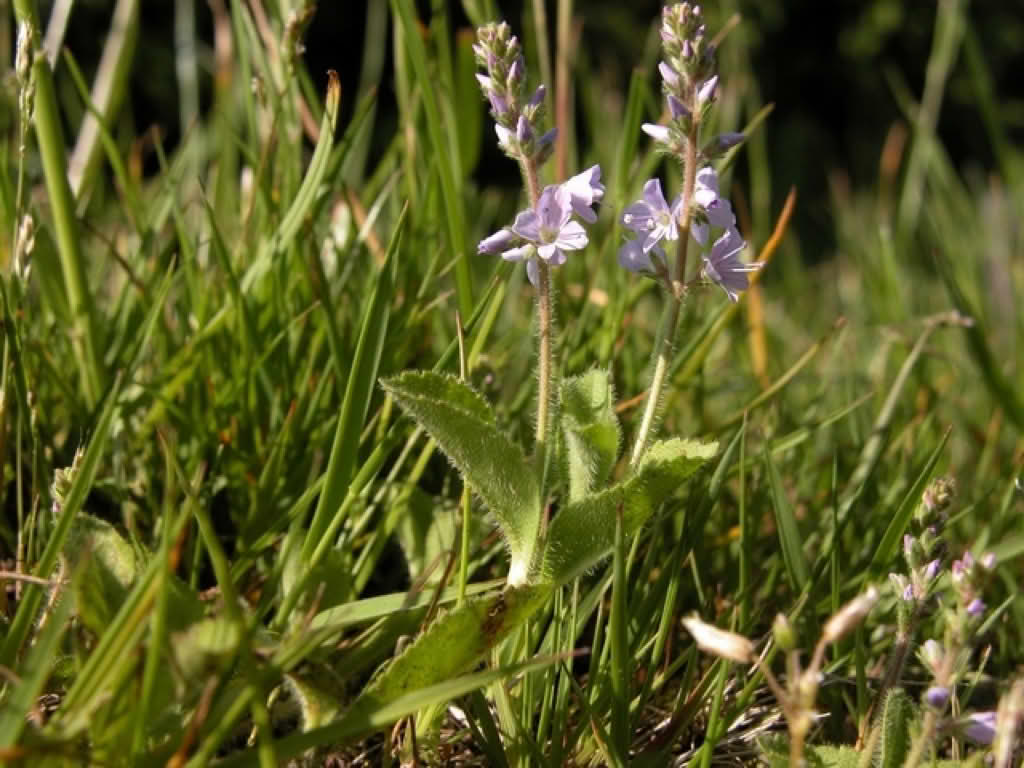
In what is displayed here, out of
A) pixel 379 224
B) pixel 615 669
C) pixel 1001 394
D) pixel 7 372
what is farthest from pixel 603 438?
pixel 379 224

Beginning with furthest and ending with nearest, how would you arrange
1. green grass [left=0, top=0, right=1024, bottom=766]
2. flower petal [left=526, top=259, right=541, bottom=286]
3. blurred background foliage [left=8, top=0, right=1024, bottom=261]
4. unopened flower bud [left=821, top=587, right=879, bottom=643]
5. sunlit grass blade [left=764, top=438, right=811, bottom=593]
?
blurred background foliage [left=8, top=0, right=1024, bottom=261]
sunlit grass blade [left=764, top=438, right=811, bottom=593]
flower petal [left=526, top=259, right=541, bottom=286]
green grass [left=0, top=0, right=1024, bottom=766]
unopened flower bud [left=821, top=587, right=879, bottom=643]

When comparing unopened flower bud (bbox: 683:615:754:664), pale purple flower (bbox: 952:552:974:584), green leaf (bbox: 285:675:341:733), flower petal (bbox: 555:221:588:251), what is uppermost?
flower petal (bbox: 555:221:588:251)

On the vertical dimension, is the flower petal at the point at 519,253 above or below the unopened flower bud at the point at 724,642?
above

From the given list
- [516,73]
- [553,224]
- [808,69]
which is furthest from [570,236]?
[808,69]

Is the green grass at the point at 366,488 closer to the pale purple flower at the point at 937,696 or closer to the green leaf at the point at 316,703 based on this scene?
the green leaf at the point at 316,703

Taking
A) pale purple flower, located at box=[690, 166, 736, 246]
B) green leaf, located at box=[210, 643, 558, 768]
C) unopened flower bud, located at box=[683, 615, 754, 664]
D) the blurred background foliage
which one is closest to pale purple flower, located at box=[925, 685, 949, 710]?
unopened flower bud, located at box=[683, 615, 754, 664]

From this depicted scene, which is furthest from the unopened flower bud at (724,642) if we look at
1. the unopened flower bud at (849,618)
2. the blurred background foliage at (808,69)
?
the blurred background foliage at (808,69)

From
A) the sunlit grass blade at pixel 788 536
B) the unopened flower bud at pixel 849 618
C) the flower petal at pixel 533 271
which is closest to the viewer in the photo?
the unopened flower bud at pixel 849 618

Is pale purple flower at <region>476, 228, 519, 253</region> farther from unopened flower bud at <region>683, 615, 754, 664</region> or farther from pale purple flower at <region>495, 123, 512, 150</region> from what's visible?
unopened flower bud at <region>683, 615, 754, 664</region>

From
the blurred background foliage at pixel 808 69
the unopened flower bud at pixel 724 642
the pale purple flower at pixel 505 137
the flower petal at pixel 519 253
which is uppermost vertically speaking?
the pale purple flower at pixel 505 137
